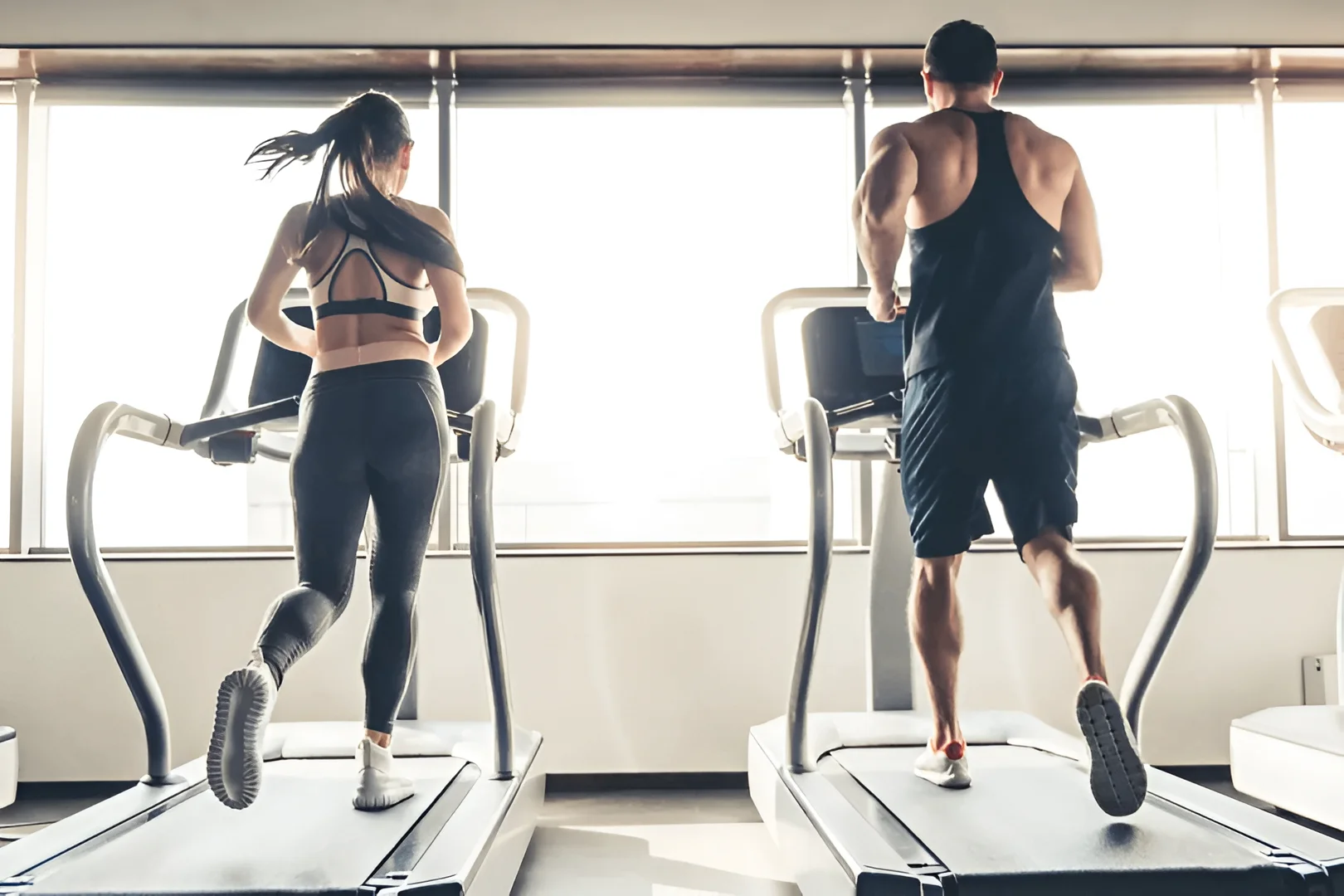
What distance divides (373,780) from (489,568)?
1.67 ft

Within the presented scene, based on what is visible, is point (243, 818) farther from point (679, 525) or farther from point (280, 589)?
point (679, 525)

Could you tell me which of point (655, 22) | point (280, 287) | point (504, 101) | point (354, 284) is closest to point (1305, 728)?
point (354, 284)

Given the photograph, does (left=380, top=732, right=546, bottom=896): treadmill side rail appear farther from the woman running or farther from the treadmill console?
the treadmill console

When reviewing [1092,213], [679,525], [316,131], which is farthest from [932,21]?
[316,131]

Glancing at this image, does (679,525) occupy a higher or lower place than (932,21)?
lower

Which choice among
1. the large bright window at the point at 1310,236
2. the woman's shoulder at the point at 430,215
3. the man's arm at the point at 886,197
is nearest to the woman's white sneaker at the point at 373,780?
the woman's shoulder at the point at 430,215

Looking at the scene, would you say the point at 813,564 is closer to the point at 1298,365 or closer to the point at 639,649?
the point at 639,649

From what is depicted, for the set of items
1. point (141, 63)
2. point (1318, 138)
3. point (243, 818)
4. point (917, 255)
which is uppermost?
point (141, 63)

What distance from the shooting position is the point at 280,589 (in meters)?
3.12

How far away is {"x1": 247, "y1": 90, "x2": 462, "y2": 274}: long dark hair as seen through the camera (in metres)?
1.85

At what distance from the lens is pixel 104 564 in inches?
83.5

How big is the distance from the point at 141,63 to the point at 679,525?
254 centimetres

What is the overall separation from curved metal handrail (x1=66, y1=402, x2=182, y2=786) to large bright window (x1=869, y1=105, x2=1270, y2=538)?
2.65m

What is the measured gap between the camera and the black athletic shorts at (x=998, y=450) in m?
1.88
